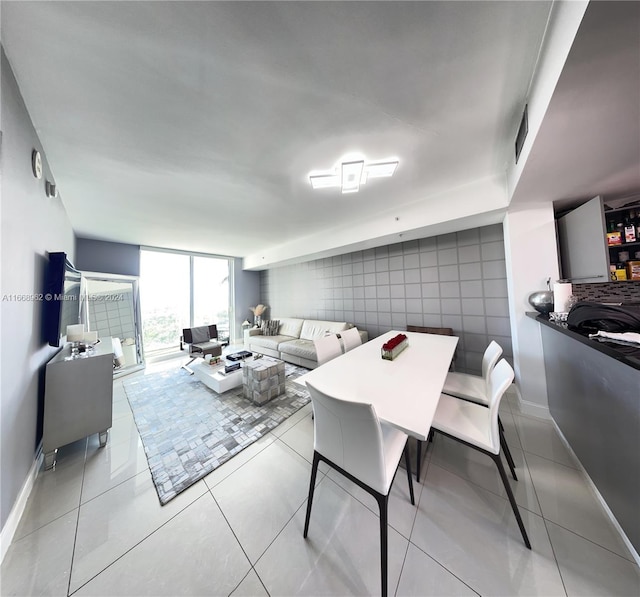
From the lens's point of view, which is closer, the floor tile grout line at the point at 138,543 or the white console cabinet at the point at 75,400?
Answer: the floor tile grout line at the point at 138,543

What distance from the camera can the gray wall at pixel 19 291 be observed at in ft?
3.71

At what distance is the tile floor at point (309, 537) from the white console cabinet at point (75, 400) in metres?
0.25

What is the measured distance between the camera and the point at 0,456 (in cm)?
110

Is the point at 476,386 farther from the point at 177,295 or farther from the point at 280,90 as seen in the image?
the point at 177,295

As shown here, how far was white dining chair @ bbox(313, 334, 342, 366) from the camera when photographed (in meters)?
2.18

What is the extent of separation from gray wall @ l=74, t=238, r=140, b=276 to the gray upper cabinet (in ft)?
21.5

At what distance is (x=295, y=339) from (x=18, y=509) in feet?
11.4

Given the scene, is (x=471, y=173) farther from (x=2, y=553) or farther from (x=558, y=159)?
(x=2, y=553)

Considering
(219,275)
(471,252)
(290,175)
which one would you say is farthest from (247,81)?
(219,275)

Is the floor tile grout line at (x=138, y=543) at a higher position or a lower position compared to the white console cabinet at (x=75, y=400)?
lower

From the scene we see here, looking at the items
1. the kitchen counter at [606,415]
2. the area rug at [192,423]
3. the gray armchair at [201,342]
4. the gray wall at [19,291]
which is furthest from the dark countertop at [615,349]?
the gray armchair at [201,342]

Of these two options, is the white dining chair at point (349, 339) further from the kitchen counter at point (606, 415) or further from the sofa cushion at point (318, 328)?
the kitchen counter at point (606, 415)

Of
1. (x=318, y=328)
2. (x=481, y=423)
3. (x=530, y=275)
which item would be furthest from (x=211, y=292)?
(x=530, y=275)

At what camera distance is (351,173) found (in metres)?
1.94
